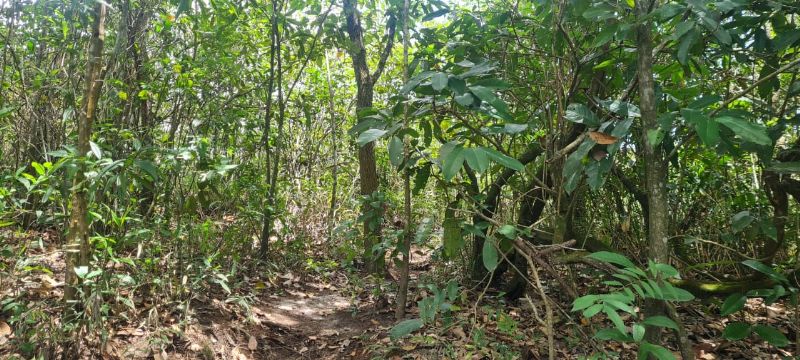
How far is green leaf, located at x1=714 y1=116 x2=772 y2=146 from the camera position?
1350 millimetres

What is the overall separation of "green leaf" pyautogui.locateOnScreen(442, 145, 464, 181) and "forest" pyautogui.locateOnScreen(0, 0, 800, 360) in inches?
0.5

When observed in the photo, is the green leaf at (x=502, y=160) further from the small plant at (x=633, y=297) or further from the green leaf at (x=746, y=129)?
the green leaf at (x=746, y=129)

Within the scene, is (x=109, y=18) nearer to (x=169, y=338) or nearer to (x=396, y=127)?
(x=169, y=338)

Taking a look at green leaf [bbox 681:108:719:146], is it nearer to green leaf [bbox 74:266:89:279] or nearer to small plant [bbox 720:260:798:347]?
small plant [bbox 720:260:798:347]

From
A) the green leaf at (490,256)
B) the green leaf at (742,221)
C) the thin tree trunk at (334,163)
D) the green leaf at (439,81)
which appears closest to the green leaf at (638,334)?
the green leaf at (490,256)

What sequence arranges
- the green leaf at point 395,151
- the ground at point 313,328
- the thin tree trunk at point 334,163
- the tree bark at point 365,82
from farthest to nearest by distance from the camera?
1. the thin tree trunk at point 334,163
2. the tree bark at point 365,82
3. the ground at point 313,328
4. the green leaf at point 395,151

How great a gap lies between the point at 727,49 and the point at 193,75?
320 cm

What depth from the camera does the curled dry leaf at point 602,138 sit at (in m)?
1.70

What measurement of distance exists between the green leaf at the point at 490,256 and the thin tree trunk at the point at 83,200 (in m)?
1.92

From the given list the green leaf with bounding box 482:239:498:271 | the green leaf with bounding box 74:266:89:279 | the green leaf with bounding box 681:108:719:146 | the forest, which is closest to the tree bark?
the forest

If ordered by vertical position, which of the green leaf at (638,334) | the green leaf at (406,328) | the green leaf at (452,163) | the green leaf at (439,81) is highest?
the green leaf at (439,81)

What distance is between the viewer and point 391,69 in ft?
23.2

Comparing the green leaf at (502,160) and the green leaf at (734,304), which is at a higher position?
the green leaf at (502,160)

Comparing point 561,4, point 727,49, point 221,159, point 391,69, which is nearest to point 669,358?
point 727,49
